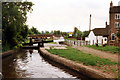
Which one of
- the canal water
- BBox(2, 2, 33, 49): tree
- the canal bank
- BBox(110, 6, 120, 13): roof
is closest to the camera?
the canal bank

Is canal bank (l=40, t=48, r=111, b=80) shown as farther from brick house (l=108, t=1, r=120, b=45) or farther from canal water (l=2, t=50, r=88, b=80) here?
brick house (l=108, t=1, r=120, b=45)

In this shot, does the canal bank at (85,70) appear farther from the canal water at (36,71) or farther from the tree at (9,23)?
the tree at (9,23)

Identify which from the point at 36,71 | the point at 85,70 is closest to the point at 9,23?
the point at 36,71

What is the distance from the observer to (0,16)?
59.1ft

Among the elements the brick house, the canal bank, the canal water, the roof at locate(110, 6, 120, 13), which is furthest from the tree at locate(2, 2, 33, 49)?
the roof at locate(110, 6, 120, 13)

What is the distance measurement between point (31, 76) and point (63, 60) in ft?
13.7

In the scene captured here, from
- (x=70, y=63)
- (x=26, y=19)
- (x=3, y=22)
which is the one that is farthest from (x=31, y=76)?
(x=26, y=19)

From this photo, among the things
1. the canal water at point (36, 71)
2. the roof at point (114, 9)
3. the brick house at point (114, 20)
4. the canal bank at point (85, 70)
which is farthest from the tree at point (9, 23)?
the roof at point (114, 9)

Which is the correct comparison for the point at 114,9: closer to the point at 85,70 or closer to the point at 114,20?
the point at 114,20

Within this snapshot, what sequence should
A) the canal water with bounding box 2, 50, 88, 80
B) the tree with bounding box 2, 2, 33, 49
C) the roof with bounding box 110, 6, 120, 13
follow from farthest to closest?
the roof with bounding box 110, 6, 120, 13 → the tree with bounding box 2, 2, 33, 49 → the canal water with bounding box 2, 50, 88, 80

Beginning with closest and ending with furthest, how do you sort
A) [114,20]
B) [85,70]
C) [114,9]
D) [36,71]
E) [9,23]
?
[85,70], [36,71], [9,23], [114,20], [114,9]

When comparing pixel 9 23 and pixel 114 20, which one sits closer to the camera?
pixel 9 23

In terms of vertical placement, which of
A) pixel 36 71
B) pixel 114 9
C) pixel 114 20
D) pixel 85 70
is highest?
pixel 114 9

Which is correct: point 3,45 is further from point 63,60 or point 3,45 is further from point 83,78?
point 83,78
